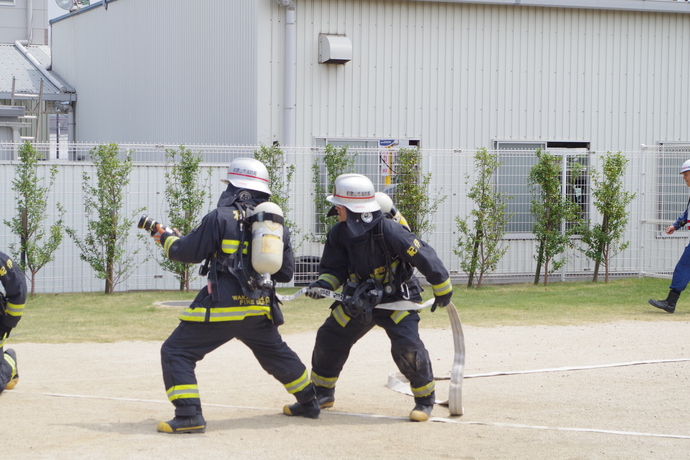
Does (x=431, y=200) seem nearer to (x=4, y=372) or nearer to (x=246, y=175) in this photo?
(x=246, y=175)

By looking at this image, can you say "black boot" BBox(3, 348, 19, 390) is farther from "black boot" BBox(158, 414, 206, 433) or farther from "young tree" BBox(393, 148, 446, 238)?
"young tree" BBox(393, 148, 446, 238)

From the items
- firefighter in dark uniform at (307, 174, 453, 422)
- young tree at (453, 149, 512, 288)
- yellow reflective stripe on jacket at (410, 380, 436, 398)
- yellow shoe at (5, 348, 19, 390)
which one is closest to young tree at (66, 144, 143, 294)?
young tree at (453, 149, 512, 288)

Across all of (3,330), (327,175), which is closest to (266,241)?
(3,330)

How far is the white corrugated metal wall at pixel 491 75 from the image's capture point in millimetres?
15289

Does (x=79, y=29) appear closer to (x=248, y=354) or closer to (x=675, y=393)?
(x=248, y=354)

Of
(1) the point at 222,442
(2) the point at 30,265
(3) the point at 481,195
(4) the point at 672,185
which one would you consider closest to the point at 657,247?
(4) the point at 672,185

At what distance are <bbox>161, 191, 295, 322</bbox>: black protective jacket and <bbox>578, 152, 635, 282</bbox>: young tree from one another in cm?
1038

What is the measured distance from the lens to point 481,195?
1452cm

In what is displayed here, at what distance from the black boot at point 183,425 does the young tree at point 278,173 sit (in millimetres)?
7658

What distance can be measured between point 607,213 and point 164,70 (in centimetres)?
926

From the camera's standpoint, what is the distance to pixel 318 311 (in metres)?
12.1

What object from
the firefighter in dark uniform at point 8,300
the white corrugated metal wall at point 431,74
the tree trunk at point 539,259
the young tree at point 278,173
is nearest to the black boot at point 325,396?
the firefighter in dark uniform at point 8,300

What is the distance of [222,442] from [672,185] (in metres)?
12.7

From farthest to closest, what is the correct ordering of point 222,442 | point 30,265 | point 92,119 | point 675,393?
point 92,119 → point 30,265 → point 675,393 → point 222,442
